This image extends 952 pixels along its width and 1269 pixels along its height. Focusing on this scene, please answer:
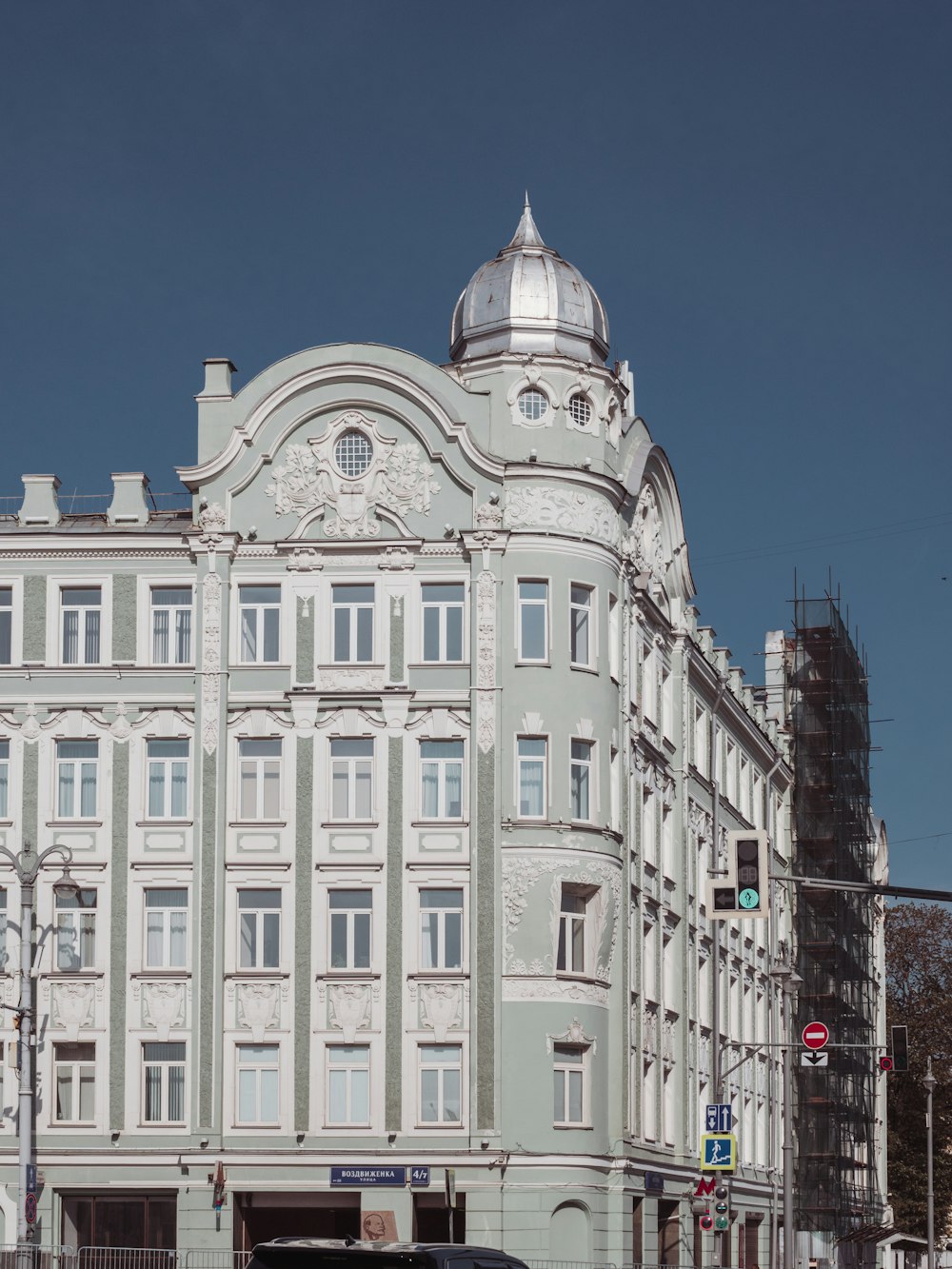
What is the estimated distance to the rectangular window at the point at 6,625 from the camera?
55188 mm

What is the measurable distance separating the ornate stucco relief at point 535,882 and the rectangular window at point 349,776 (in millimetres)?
3854

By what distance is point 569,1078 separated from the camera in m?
52.7

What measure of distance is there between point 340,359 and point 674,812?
1820cm

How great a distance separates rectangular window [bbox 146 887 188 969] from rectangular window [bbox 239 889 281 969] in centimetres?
144

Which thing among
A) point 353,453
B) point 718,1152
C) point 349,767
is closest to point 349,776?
point 349,767

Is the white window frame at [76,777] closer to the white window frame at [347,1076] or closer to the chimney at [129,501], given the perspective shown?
the chimney at [129,501]

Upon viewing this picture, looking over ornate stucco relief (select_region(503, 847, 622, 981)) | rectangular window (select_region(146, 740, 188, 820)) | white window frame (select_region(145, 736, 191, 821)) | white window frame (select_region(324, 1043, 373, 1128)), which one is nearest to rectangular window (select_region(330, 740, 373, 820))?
white window frame (select_region(145, 736, 191, 821))

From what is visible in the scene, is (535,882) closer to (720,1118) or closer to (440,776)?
(440,776)

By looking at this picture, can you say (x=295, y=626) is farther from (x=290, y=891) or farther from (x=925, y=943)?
(x=925, y=943)

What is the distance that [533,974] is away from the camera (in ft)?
172

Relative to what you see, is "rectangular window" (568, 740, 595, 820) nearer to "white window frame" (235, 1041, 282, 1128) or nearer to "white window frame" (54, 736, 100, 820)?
"white window frame" (235, 1041, 282, 1128)

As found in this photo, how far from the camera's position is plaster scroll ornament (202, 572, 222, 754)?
54.1m

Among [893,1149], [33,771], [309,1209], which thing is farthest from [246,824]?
[893,1149]

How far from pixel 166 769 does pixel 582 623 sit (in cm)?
1088
